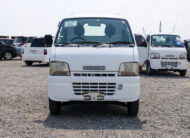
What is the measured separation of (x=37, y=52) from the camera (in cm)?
2044

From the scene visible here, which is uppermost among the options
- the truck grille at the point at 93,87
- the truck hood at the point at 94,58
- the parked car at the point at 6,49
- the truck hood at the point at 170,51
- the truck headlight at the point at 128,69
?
the truck hood at the point at 94,58

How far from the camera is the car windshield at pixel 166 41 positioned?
15438 mm

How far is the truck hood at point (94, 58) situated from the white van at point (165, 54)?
861cm

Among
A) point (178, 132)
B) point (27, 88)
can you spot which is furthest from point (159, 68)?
point (178, 132)

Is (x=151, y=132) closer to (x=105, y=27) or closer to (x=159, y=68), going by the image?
(x=105, y=27)

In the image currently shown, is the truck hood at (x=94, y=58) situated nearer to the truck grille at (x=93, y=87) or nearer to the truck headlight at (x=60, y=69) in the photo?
the truck headlight at (x=60, y=69)

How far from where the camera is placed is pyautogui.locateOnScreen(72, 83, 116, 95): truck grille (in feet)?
20.7

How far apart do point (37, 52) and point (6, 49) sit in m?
6.82

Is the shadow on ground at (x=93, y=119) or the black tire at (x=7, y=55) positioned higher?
the shadow on ground at (x=93, y=119)

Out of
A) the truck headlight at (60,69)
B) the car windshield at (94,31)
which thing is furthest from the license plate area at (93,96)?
the car windshield at (94,31)

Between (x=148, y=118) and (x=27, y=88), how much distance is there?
5207mm

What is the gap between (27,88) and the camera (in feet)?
35.7

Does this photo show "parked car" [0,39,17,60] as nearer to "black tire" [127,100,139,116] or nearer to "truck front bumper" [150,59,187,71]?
"truck front bumper" [150,59,187,71]

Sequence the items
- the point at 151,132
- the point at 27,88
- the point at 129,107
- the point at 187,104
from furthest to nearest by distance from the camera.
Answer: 1. the point at 27,88
2. the point at 187,104
3. the point at 129,107
4. the point at 151,132
